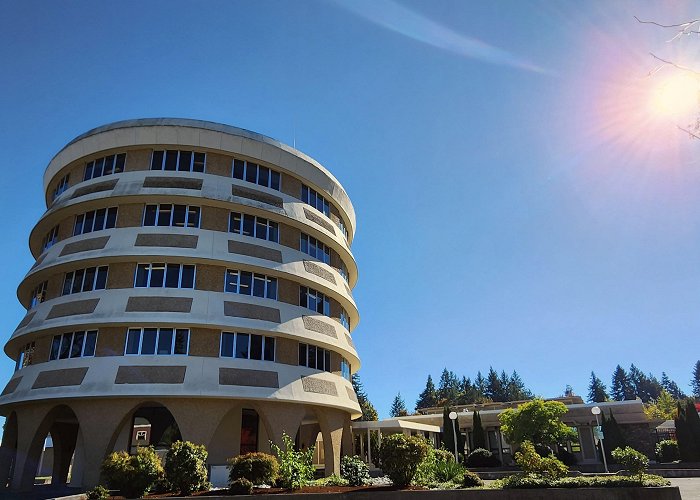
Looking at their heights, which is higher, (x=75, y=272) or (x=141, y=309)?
(x=75, y=272)

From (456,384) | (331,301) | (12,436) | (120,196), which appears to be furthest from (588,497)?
(456,384)

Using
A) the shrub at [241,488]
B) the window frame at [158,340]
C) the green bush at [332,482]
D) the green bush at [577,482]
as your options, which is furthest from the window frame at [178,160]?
the green bush at [577,482]

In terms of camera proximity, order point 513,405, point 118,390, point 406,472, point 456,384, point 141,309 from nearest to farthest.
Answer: point 406,472, point 118,390, point 141,309, point 513,405, point 456,384

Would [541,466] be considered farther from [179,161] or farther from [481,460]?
[179,161]

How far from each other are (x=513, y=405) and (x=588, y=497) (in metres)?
41.3

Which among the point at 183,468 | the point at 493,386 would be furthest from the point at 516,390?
the point at 183,468

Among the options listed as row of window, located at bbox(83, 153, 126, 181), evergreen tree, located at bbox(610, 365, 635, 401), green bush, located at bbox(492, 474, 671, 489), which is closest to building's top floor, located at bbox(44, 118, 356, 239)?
row of window, located at bbox(83, 153, 126, 181)

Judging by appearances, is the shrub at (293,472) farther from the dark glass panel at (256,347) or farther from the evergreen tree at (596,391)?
the evergreen tree at (596,391)

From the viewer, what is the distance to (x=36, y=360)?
2466 centimetres

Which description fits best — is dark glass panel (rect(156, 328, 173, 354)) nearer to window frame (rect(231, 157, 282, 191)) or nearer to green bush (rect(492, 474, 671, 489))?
window frame (rect(231, 157, 282, 191))

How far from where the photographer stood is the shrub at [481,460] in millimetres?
37281

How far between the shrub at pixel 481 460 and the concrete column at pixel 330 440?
1392cm

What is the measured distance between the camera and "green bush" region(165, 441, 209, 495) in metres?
17.3

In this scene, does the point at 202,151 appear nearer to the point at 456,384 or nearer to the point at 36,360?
the point at 36,360
